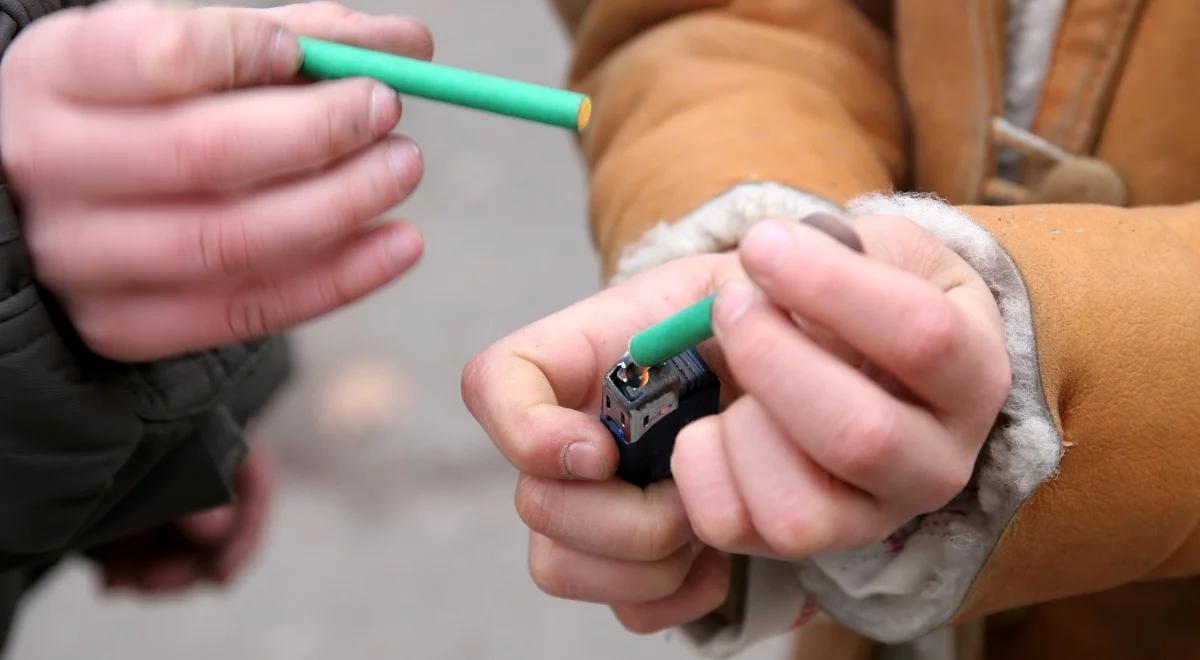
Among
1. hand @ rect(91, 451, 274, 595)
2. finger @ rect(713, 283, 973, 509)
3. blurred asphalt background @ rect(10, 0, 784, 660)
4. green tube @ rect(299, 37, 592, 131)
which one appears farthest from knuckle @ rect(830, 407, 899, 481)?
blurred asphalt background @ rect(10, 0, 784, 660)

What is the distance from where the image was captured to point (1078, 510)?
11.4 inches

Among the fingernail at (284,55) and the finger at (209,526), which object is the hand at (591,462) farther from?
the finger at (209,526)

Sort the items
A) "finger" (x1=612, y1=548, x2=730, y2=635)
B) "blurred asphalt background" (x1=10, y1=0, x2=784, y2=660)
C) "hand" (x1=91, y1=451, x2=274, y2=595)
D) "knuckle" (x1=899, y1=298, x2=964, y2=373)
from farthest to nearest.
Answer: "blurred asphalt background" (x1=10, y1=0, x2=784, y2=660), "hand" (x1=91, y1=451, x2=274, y2=595), "finger" (x1=612, y1=548, x2=730, y2=635), "knuckle" (x1=899, y1=298, x2=964, y2=373)

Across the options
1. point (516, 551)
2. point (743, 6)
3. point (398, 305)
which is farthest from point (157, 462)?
point (398, 305)

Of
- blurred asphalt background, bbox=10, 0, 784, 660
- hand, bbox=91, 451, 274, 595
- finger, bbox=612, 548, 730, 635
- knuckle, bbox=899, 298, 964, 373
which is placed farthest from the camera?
blurred asphalt background, bbox=10, 0, 784, 660

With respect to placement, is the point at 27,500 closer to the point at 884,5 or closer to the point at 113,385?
the point at 113,385

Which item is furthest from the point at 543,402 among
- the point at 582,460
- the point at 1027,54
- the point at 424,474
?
the point at 424,474

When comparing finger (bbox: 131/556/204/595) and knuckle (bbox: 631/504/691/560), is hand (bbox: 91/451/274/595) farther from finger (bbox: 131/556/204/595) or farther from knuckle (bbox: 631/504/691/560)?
knuckle (bbox: 631/504/691/560)

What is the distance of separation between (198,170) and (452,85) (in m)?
0.07

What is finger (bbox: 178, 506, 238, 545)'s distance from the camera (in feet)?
1.69

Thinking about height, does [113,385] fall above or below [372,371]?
above

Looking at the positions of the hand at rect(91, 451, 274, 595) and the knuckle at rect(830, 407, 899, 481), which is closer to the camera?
the knuckle at rect(830, 407, 899, 481)

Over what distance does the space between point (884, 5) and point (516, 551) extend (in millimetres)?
600

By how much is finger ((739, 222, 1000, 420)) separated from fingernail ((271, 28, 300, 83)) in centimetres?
13
